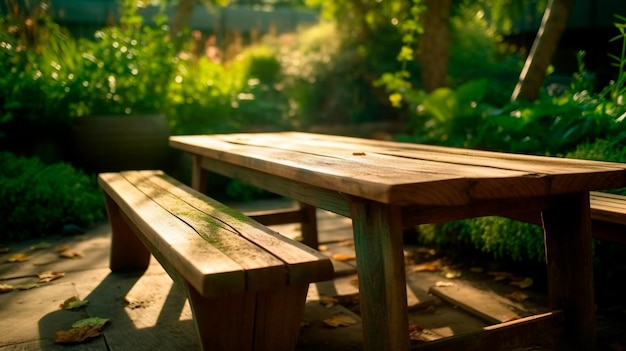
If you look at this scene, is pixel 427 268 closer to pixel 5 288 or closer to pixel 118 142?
pixel 5 288

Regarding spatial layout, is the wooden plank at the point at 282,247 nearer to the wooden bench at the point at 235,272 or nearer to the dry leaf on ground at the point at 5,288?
the wooden bench at the point at 235,272

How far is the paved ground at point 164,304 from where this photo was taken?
2.40 meters

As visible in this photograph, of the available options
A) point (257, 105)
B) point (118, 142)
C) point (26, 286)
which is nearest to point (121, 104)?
point (118, 142)

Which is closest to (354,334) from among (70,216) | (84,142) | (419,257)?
(419,257)

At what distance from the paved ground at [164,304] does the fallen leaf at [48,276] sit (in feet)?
0.07

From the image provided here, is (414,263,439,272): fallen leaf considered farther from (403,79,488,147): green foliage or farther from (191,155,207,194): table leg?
(191,155,207,194): table leg

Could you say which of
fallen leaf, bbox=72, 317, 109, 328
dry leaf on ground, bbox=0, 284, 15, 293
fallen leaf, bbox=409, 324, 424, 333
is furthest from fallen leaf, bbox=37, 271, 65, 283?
fallen leaf, bbox=409, 324, 424, 333

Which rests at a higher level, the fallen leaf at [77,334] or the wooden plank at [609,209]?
the wooden plank at [609,209]

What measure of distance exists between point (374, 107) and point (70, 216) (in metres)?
5.49

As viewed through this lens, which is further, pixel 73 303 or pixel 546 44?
pixel 546 44

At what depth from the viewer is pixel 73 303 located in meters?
2.79

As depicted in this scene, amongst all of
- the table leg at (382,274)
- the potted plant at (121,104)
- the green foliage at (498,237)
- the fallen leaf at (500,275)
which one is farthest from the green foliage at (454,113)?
the table leg at (382,274)

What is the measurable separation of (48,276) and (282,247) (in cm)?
206

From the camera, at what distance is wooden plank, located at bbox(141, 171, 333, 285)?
1.52m
